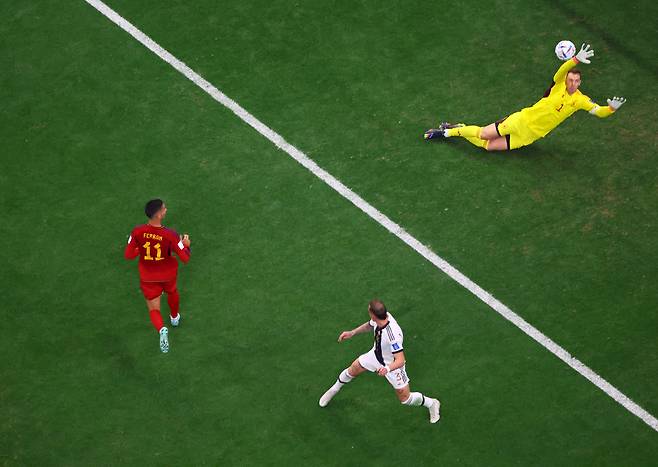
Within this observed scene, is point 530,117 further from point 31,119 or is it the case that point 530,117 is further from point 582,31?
point 31,119

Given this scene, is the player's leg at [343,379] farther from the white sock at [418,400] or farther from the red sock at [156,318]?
the red sock at [156,318]

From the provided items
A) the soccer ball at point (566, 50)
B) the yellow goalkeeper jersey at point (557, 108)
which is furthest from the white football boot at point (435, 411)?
the soccer ball at point (566, 50)

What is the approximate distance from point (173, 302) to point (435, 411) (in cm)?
360

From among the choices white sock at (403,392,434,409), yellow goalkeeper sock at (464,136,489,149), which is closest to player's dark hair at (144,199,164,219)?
white sock at (403,392,434,409)

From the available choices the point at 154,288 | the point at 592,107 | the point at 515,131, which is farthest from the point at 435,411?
the point at 592,107

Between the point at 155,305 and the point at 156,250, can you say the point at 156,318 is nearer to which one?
the point at 155,305

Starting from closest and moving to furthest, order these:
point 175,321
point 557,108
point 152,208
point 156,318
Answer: point 152,208, point 156,318, point 175,321, point 557,108

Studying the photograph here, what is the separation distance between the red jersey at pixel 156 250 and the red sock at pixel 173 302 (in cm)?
33

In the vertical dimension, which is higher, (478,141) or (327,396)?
(478,141)

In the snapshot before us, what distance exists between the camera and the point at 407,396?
1355cm

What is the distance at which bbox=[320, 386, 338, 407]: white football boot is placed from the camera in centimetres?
1396

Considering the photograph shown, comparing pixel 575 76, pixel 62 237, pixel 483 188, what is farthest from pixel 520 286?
pixel 62 237

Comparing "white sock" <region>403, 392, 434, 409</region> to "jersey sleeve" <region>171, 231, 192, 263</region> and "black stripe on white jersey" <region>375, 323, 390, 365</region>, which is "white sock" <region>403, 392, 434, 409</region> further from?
"jersey sleeve" <region>171, 231, 192, 263</region>

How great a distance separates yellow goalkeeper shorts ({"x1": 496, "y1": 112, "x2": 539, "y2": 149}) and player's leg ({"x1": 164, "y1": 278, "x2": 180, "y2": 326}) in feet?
17.1
